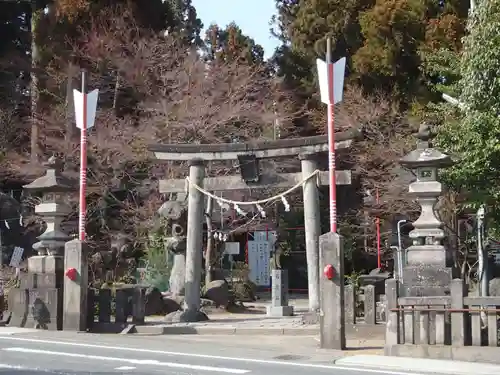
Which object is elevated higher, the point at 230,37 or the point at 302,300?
the point at 230,37

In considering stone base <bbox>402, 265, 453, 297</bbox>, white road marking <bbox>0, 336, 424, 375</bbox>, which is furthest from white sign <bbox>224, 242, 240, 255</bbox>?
stone base <bbox>402, 265, 453, 297</bbox>

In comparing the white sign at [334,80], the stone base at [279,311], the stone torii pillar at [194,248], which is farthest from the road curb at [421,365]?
the stone base at [279,311]

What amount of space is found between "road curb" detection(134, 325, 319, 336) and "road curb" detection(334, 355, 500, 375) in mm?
3929

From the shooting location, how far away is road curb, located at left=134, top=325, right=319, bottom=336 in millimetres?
15117

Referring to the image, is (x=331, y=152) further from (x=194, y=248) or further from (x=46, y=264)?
(x=46, y=264)

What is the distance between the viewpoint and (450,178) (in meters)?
14.8

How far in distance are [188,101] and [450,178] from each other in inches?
508

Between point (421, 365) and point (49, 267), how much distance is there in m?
8.91

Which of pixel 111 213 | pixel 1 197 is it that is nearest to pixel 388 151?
pixel 111 213

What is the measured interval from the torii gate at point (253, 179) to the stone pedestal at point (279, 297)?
8.90 feet

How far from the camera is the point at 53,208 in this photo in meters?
16.1

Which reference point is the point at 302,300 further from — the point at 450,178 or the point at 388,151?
the point at 450,178

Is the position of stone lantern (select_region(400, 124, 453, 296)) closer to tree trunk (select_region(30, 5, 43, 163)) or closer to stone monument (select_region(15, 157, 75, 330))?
stone monument (select_region(15, 157, 75, 330))

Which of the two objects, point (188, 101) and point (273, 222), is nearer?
point (188, 101)
